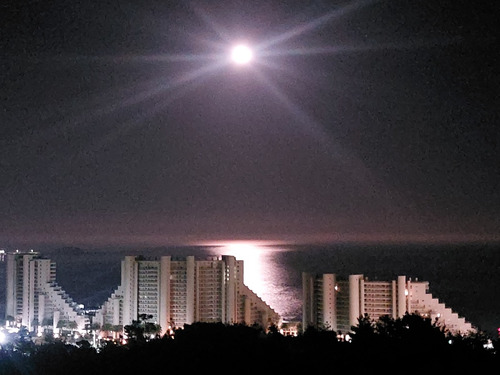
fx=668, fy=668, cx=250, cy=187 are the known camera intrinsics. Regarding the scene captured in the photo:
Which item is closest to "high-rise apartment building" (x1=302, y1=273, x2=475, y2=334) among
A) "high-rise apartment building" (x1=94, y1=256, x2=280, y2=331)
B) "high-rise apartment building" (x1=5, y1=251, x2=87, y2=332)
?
"high-rise apartment building" (x1=94, y1=256, x2=280, y2=331)

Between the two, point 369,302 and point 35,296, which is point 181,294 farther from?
point 35,296

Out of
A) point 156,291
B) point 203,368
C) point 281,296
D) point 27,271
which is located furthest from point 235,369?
point 281,296

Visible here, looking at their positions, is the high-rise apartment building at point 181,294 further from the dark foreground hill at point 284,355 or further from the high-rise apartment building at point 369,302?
the dark foreground hill at point 284,355

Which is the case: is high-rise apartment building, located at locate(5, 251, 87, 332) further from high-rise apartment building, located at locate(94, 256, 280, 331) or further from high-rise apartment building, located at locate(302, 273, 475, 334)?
high-rise apartment building, located at locate(302, 273, 475, 334)

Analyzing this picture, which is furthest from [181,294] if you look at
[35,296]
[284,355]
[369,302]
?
[284,355]

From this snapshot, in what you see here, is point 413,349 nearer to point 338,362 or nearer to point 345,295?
point 338,362

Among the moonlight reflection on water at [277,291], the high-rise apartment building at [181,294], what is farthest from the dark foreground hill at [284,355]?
the moonlight reflection on water at [277,291]

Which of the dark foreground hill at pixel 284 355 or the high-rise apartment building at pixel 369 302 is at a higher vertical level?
the high-rise apartment building at pixel 369 302
